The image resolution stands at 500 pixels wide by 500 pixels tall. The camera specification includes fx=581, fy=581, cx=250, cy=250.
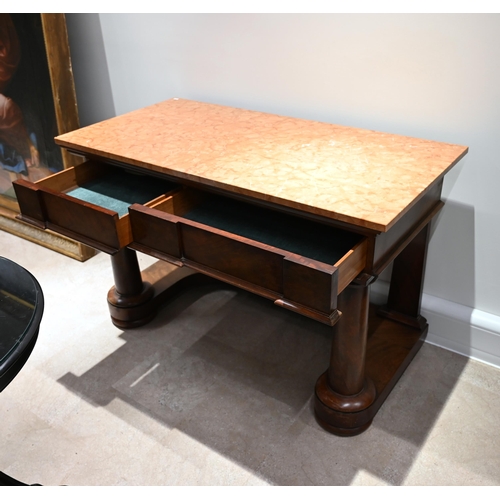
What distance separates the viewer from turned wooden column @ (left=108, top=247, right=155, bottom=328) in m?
1.97

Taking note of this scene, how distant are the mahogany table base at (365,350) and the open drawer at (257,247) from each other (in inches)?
8.8

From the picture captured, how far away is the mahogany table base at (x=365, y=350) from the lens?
157 centimetres

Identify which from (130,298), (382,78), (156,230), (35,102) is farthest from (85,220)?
(35,102)

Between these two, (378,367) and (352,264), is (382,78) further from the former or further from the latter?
(378,367)

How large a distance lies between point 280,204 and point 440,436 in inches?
31.6

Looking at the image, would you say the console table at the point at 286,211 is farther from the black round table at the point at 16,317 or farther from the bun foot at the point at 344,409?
the black round table at the point at 16,317

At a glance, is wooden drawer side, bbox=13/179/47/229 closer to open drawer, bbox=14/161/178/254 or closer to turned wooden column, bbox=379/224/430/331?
open drawer, bbox=14/161/178/254

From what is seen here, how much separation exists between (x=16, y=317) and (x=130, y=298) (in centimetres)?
86

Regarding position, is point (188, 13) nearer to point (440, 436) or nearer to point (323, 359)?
point (323, 359)

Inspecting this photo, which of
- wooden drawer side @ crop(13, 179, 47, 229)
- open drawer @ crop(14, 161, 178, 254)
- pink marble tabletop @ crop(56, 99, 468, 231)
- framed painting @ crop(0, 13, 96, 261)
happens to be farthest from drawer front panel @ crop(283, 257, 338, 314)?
framed painting @ crop(0, 13, 96, 261)

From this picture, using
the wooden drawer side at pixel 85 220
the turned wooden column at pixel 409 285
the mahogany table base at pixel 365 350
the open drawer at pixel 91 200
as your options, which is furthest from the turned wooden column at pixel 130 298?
the turned wooden column at pixel 409 285

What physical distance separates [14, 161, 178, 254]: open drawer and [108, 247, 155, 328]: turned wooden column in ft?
0.99

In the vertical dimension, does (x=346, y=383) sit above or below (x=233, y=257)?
below

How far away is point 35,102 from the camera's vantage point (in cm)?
233
